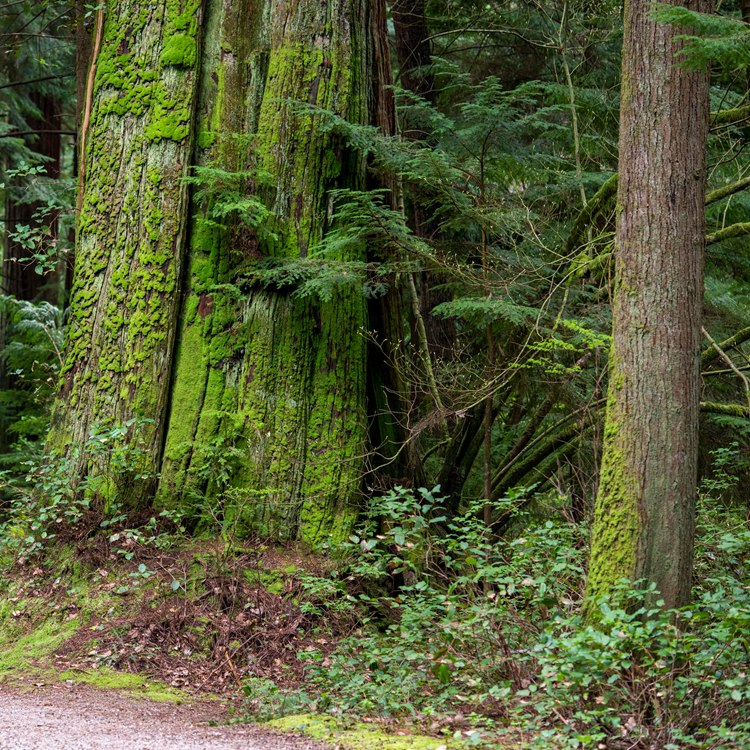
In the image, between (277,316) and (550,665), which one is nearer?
(550,665)

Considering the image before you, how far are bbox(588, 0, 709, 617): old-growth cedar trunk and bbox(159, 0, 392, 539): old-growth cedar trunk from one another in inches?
96.0

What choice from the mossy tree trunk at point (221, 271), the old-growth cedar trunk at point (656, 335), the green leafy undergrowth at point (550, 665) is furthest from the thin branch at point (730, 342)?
the mossy tree trunk at point (221, 271)

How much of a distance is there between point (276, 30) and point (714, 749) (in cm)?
608

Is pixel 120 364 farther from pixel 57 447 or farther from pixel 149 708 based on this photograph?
pixel 149 708

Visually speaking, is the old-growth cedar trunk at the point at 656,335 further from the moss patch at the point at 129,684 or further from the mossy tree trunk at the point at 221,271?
the moss patch at the point at 129,684

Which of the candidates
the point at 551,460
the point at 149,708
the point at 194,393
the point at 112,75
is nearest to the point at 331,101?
the point at 112,75

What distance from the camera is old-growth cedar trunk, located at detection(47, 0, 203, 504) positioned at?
234 inches

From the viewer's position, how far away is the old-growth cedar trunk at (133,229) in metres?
5.94

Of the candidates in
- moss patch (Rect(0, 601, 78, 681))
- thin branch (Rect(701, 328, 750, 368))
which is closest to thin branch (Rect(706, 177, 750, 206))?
thin branch (Rect(701, 328, 750, 368))

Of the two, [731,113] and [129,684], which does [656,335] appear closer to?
[731,113]

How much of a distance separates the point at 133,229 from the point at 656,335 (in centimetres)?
425

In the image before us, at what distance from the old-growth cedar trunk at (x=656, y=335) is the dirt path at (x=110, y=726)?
2.09 m

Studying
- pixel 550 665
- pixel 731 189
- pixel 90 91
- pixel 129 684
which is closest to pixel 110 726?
pixel 129 684

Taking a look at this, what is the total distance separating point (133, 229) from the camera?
6051 millimetres
